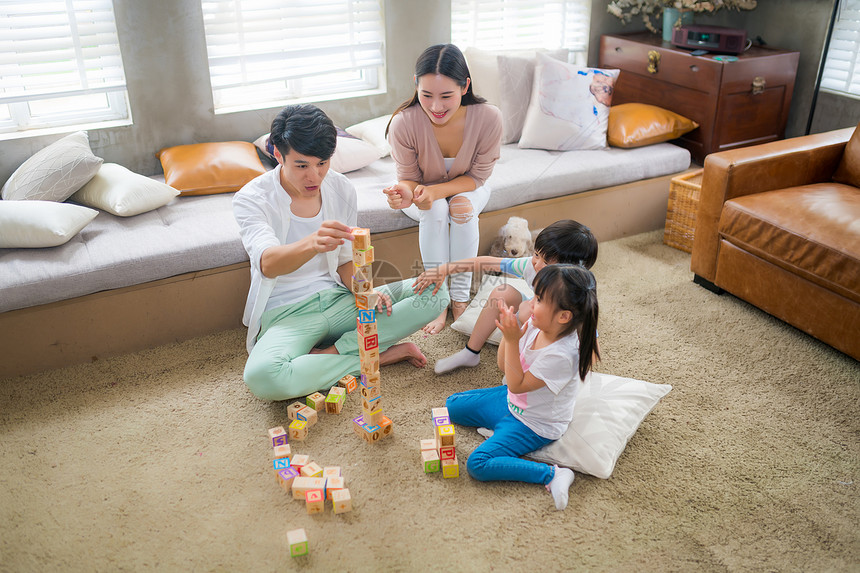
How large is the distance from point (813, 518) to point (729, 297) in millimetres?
1195

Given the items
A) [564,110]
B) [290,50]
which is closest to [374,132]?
[290,50]

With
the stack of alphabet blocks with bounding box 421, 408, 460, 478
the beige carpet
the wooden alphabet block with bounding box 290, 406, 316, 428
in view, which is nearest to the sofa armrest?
the beige carpet

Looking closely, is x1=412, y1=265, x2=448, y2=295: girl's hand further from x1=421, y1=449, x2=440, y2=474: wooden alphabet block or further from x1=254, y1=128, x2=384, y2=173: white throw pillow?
x1=254, y1=128, x2=384, y2=173: white throw pillow

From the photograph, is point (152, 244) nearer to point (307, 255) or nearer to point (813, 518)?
point (307, 255)

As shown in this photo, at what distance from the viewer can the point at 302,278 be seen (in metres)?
2.21

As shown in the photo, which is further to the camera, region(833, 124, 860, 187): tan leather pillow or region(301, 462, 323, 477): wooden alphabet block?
region(833, 124, 860, 187): tan leather pillow

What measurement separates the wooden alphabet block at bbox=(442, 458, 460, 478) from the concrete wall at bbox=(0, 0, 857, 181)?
2.02 m

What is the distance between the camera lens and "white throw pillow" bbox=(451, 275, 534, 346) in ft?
7.83

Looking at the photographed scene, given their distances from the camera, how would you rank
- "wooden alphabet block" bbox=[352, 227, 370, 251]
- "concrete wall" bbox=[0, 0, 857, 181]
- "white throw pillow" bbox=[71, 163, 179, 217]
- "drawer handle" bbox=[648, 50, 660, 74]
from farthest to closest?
1. "drawer handle" bbox=[648, 50, 660, 74]
2. "concrete wall" bbox=[0, 0, 857, 181]
3. "white throw pillow" bbox=[71, 163, 179, 217]
4. "wooden alphabet block" bbox=[352, 227, 370, 251]

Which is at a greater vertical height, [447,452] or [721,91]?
[721,91]

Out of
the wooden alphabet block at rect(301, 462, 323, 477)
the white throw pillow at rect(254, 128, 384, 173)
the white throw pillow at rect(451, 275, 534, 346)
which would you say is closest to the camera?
the wooden alphabet block at rect(301, 462, 323, 477)

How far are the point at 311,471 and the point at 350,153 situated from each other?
1.60 meters

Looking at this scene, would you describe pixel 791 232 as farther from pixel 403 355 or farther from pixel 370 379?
pixel 370 379

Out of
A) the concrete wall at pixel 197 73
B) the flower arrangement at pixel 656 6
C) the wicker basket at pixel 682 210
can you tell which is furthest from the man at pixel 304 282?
the flower arrangement at pixel 656 6
